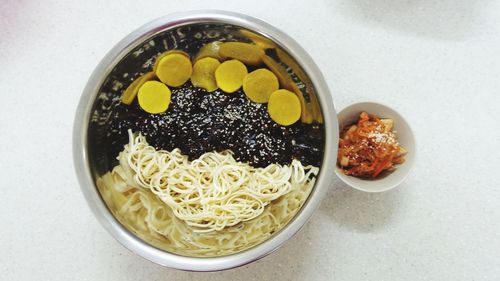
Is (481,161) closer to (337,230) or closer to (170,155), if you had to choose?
(337,230)

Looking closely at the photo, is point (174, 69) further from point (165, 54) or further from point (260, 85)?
point (260, 85)

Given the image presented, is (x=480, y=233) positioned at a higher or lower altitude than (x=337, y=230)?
lower

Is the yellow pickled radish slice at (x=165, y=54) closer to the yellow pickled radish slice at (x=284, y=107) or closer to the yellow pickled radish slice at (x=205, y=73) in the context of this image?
the yellow pickled radish slice at (x=205, y=73)

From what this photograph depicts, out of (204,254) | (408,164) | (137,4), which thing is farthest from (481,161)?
(137,4)

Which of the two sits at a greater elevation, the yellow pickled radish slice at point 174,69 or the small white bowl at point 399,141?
the yellow pickled radish slice at point 174,69

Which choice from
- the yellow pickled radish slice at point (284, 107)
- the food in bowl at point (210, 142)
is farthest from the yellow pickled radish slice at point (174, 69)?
the yellow pickled radish slice at point (284, 107)

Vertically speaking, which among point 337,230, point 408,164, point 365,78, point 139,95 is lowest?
point 337,230

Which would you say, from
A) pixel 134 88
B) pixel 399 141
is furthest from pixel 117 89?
pixel 399 141

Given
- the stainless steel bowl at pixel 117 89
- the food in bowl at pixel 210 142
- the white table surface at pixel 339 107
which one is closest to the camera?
the stainless steel bowl at pixel 117 89
